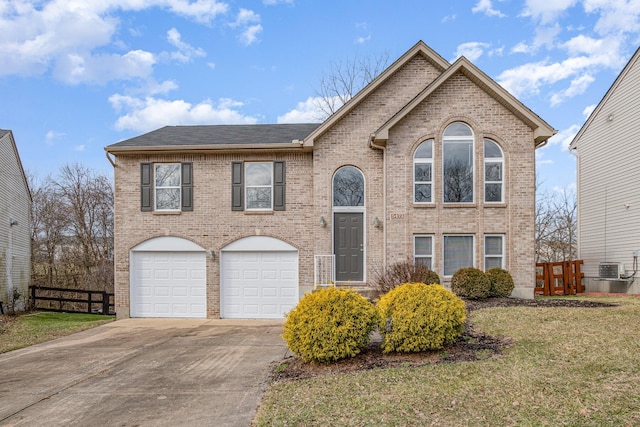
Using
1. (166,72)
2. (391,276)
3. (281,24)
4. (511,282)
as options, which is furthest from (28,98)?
(511,282)

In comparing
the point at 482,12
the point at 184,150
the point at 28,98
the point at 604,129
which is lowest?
the point at 184,150

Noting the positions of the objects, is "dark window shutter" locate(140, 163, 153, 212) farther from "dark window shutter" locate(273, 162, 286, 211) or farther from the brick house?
"dark window shutter" locate(273, 162, 286, 211)

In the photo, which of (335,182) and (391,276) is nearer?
(391,276)

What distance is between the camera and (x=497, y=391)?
16.1 ft

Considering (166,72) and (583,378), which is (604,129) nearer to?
(583,378)

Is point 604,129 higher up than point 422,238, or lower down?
higher up

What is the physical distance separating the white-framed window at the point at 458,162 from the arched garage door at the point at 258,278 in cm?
512

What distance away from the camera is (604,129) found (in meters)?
17.1

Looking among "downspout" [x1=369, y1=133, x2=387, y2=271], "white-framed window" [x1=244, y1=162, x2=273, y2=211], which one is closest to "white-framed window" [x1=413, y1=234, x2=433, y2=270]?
"downspout" [x1=369, y1=133, x2=387, y2=271]

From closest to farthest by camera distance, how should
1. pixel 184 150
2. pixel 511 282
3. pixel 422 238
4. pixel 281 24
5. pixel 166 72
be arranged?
pixel 511 282, pixel 422 238, pixel 184 150, pixel 281 24, pixel 166 72

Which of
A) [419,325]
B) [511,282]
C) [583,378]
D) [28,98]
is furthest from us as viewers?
[28,98]

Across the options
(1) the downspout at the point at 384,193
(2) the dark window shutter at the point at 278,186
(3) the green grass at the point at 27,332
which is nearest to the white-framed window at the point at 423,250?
(1) the downspout at the point at 384,193

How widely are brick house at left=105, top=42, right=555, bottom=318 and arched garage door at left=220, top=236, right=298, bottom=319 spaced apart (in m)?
0.03

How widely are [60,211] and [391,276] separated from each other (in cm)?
2376
